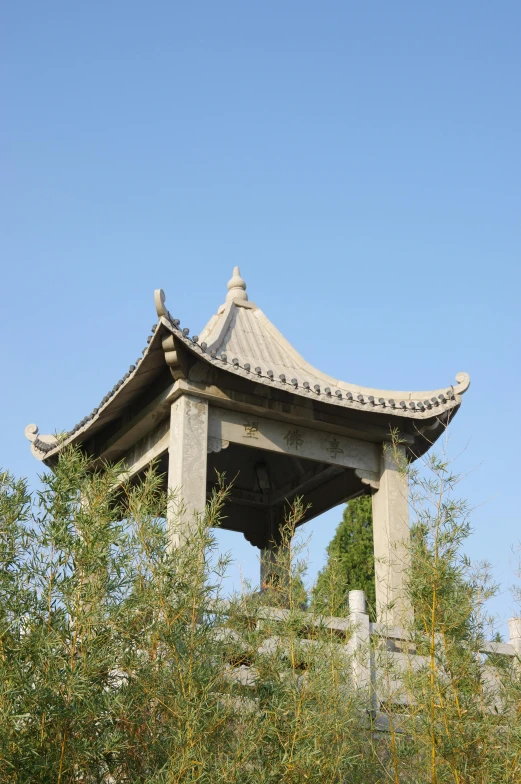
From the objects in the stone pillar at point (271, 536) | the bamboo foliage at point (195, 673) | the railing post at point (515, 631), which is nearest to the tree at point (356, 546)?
the stone pillar at point (271, 536)

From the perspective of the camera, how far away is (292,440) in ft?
27.2

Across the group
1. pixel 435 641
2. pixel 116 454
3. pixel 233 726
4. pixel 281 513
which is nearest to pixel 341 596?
pixel 435 641

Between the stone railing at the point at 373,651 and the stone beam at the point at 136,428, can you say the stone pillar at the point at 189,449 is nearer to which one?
the stone beam at the point at 136,428

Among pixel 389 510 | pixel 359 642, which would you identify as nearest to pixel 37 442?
pixel 389 510

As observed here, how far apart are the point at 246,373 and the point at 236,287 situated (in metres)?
2.27

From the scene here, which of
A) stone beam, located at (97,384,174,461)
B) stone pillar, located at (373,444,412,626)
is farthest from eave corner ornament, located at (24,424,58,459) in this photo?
stone pillar, located at (373,444,412,626)

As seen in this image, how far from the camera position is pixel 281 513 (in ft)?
33.5

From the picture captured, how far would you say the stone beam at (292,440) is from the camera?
26.0ft

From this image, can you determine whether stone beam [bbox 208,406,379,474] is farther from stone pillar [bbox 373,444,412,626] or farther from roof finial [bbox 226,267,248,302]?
roof finial [bbox 226,267,248,302]

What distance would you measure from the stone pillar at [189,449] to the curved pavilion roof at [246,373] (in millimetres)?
326

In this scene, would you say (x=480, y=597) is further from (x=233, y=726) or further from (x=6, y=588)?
(x=6, y=588)

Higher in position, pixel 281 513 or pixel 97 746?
pixel 281 513

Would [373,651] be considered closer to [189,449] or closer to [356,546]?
[189,449]

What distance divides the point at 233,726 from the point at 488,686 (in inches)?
57.3
